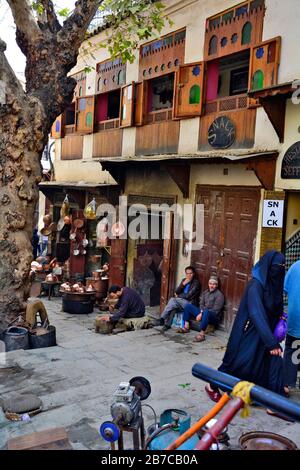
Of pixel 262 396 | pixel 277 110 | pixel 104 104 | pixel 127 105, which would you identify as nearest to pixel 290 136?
pixel 277 110

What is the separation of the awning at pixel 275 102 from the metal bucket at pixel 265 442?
5029 millimetres

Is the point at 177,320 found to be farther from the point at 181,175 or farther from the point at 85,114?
the point at 85,114

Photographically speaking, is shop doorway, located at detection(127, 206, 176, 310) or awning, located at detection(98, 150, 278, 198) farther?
shop doorway, located at detection(127, 206, 176, 310)

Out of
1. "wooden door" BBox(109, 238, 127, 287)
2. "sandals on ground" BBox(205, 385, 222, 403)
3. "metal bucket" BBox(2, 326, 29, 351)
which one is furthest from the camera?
"wooden door" BBox(109, 238, 127, 287)

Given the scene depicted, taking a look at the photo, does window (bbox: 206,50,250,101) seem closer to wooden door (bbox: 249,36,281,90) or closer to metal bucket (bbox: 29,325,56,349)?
wooden door (bbox: 249,36,281,90)

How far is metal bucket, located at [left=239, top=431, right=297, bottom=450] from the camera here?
299cm

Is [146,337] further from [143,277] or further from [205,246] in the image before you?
[143,277]

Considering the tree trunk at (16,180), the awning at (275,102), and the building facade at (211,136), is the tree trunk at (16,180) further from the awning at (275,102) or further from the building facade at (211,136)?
the awning at (275,102)

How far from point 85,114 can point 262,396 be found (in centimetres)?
1233

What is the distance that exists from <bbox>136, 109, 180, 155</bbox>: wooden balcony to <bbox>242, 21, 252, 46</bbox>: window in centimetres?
222

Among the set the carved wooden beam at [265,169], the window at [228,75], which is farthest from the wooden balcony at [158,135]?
the carved wooden beam at [265,169]

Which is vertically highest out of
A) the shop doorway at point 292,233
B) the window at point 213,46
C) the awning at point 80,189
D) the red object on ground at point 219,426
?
the window at point 213,46

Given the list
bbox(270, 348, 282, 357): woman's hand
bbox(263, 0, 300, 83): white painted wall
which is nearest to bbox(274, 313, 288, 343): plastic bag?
bbox(270, 348, 282, 357): woman's hand

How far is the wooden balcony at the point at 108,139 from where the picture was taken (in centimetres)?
1209
